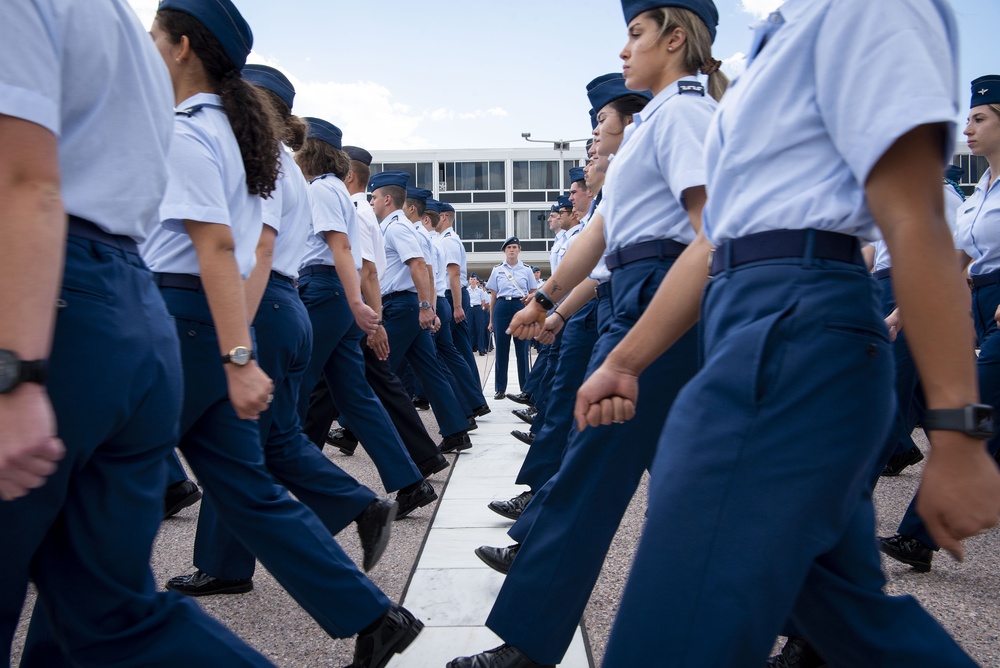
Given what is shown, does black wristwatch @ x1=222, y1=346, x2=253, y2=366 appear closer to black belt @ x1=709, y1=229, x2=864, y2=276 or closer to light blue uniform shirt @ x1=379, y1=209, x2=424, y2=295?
black belt @ x1=709, y1=229, x2=864, y2=276

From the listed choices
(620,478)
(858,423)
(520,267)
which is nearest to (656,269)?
(620,478)

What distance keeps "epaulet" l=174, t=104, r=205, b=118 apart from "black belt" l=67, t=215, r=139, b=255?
97 centimetres

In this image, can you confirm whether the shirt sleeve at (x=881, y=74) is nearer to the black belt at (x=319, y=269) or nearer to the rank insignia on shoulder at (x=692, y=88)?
the rank insignia on shoulder at (x=692, y=88)

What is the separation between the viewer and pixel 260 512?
238 centimetres

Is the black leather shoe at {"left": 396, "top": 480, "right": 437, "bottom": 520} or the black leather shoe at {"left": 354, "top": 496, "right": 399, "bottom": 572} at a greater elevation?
the black leather shoe at {"left": 354, "top": 496, "right": 399, "bottom": 572}

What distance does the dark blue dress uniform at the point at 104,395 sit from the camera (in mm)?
1388

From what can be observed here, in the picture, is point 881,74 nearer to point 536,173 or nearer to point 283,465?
point 283,465

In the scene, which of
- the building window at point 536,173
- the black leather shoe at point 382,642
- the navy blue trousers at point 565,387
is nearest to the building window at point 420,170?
the building window at point 536,173

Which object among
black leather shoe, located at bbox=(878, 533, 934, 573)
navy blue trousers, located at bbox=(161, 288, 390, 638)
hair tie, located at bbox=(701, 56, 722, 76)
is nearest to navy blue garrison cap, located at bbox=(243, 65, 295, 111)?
navy blue trousers, located at bbox=(161, 288, 390, 638)

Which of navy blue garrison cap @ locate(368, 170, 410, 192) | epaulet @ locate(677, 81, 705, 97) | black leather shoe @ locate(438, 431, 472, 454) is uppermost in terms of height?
navy blue garrison cap @ locate(368, 170, 410, 192)

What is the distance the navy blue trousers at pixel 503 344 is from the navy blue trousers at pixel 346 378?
583 centimetres

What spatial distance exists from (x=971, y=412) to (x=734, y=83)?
0.73 m

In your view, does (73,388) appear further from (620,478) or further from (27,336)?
(620,478)

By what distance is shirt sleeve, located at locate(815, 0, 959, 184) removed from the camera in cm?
122
